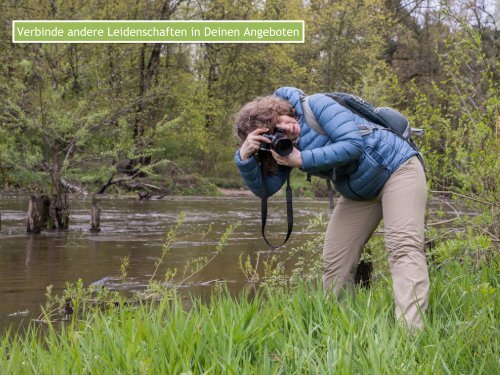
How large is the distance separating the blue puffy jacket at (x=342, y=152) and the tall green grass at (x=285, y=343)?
69cm

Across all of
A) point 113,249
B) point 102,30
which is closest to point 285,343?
point 113,249

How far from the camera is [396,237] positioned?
4.15m

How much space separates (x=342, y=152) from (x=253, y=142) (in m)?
0.51

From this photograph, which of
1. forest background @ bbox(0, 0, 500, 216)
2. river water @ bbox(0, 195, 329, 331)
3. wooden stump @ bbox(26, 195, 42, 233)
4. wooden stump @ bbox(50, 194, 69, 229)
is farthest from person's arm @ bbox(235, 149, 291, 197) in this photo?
wooden stump @ bbox(50, 194, 69, 229)

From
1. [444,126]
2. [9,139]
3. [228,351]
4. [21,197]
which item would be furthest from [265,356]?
[21,197]

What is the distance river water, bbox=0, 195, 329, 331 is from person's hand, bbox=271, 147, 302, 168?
2923mm

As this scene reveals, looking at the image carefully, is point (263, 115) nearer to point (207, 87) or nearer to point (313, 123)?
point (313, 123)

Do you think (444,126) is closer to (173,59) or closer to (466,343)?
(466,343)

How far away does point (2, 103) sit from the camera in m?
13.1

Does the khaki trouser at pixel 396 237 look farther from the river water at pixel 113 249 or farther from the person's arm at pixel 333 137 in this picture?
the river water at pixel 113 249

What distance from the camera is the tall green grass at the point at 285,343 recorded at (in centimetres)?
307

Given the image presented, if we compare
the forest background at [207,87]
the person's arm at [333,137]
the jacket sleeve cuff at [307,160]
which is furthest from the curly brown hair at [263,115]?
the forest background at [207,87]

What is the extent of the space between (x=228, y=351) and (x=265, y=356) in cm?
18

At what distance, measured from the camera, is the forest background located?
607 cm
